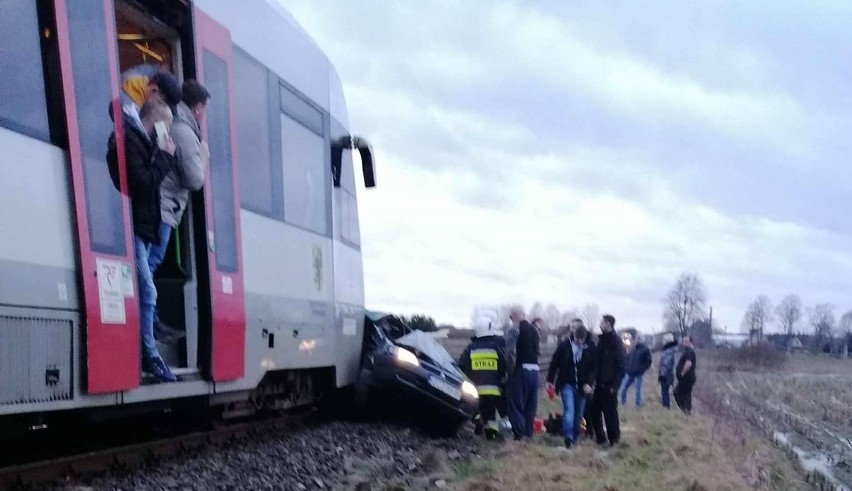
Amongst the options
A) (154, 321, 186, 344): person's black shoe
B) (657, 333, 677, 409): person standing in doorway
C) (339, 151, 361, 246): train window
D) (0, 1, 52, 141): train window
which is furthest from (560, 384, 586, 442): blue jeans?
(0, 1, 52, 141): train window

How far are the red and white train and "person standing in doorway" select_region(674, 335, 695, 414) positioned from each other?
29.3 ft

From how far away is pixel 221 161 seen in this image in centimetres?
739

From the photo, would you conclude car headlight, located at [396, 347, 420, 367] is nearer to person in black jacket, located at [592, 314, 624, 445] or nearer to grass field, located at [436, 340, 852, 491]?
grass field, located at [436, 340, 852, 491]

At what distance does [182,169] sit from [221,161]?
32.3 inches

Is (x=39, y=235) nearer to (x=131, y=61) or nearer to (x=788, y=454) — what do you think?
(x=131, y=61)

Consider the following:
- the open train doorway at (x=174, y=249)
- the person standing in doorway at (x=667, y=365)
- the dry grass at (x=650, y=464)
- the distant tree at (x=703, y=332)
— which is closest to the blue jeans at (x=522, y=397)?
the dry grass at (x=650, y=464)

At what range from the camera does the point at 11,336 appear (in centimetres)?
490

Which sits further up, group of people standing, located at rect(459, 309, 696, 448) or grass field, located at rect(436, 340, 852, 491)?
group of people standing, located at rect(459, 309, 696, 448)

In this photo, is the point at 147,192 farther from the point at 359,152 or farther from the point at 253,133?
the point at 359,152

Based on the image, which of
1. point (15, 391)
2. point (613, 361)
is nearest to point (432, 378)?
point (613, 361)

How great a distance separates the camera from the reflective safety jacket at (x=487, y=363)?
11852 mm

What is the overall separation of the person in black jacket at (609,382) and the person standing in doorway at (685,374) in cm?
645

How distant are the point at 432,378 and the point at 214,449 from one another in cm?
335

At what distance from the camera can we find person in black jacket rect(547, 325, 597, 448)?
11547 mm
